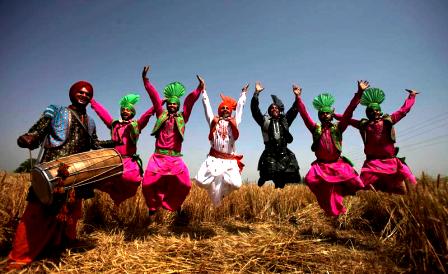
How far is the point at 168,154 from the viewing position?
5297 mm

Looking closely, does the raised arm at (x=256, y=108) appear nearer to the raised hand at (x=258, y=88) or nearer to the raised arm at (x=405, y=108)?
the raised hand at (x=258, y=88)

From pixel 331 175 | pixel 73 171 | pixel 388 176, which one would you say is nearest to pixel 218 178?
pixel 331 175

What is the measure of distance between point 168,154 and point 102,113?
1.88m

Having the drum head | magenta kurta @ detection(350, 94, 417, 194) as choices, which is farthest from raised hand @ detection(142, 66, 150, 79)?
magenta kurta @ detection(350, 94, 417, 194)

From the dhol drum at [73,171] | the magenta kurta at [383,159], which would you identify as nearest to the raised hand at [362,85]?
the magenta kurta at [383,159]

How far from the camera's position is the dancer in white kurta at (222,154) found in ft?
17.5

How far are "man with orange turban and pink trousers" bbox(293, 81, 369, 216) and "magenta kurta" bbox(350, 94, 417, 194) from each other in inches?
16.1

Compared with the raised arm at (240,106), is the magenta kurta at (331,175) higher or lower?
lower

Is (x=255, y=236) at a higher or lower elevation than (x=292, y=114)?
lower

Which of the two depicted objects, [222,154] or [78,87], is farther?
[222,154]

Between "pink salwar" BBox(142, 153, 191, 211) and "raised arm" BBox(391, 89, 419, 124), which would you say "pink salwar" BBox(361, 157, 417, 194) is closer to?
"raised arm" BBox(391, 89, 419, 124)

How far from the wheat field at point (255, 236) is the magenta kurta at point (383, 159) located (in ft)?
1.44

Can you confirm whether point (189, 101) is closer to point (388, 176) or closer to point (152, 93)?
point (152, 93)

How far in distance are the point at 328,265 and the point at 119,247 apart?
309 centimetres
